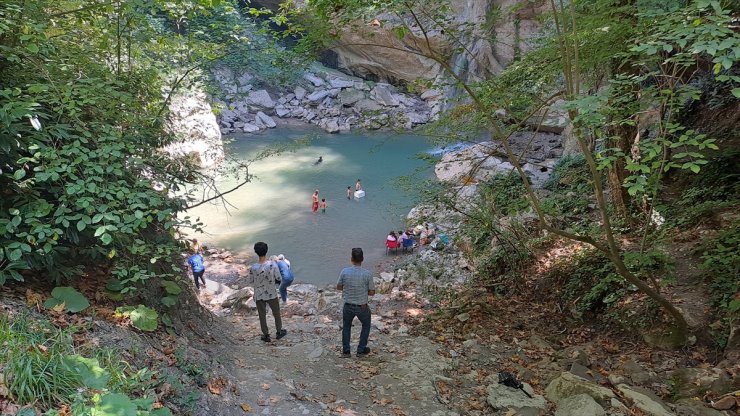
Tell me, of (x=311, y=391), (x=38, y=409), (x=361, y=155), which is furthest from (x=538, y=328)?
(x=361, y=155)

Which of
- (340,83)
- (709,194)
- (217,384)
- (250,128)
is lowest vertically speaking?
(217,384)

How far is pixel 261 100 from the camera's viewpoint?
3388cm

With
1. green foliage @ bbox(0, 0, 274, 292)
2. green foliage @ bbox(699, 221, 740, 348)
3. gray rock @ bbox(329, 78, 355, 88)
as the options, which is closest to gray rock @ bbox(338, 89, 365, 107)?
gray rock @ bbox(329, 78, 355, 88)

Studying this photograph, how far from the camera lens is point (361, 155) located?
25.1 metres

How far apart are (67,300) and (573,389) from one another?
159 inches

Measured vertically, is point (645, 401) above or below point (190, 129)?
below

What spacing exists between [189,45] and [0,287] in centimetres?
354

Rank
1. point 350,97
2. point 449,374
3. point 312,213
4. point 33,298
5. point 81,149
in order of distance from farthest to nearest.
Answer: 1. point 350,97
2. point 312,213
3. point 449,374
4. point 81,149
5. point 33,298

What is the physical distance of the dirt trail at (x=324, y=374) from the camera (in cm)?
371

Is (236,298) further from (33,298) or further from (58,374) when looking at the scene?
(58,374)

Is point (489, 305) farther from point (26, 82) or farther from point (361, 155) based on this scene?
point (361, 155)

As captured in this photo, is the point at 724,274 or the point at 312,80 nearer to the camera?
the point at 724,274

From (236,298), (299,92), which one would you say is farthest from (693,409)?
(299,92)

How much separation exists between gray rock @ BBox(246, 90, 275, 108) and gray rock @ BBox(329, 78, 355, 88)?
5.20 meters
